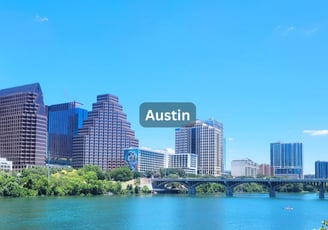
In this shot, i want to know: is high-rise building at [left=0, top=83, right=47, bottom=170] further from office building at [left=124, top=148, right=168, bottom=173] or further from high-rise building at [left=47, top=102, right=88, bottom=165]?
office building at [left=124, top=148, right=168, bottom=173]

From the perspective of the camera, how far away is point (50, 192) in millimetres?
81312

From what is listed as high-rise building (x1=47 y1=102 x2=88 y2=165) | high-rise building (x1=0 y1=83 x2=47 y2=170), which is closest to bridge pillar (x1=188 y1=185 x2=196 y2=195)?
high-rise building (x1=0 y1=83 x2=47 y2=170)

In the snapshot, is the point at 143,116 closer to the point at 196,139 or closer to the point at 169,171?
the point at 169,171

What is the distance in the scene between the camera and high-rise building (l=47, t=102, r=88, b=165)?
158875mm

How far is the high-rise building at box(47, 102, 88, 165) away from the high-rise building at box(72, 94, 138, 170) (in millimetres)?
10485

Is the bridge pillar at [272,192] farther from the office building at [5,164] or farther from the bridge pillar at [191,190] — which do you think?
the office building at [5,164]

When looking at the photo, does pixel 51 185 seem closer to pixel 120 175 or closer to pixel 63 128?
pixel 120 175

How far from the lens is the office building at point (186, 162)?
175 m

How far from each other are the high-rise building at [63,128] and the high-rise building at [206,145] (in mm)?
40739

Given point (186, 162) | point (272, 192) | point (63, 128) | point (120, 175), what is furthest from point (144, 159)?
point (272, 192)

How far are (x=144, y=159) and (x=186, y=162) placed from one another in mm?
20257

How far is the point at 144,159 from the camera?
16238 cm

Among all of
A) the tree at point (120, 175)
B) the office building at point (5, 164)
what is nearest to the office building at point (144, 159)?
the tree at point (120, 175)

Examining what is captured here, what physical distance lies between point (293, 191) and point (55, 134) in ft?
272
